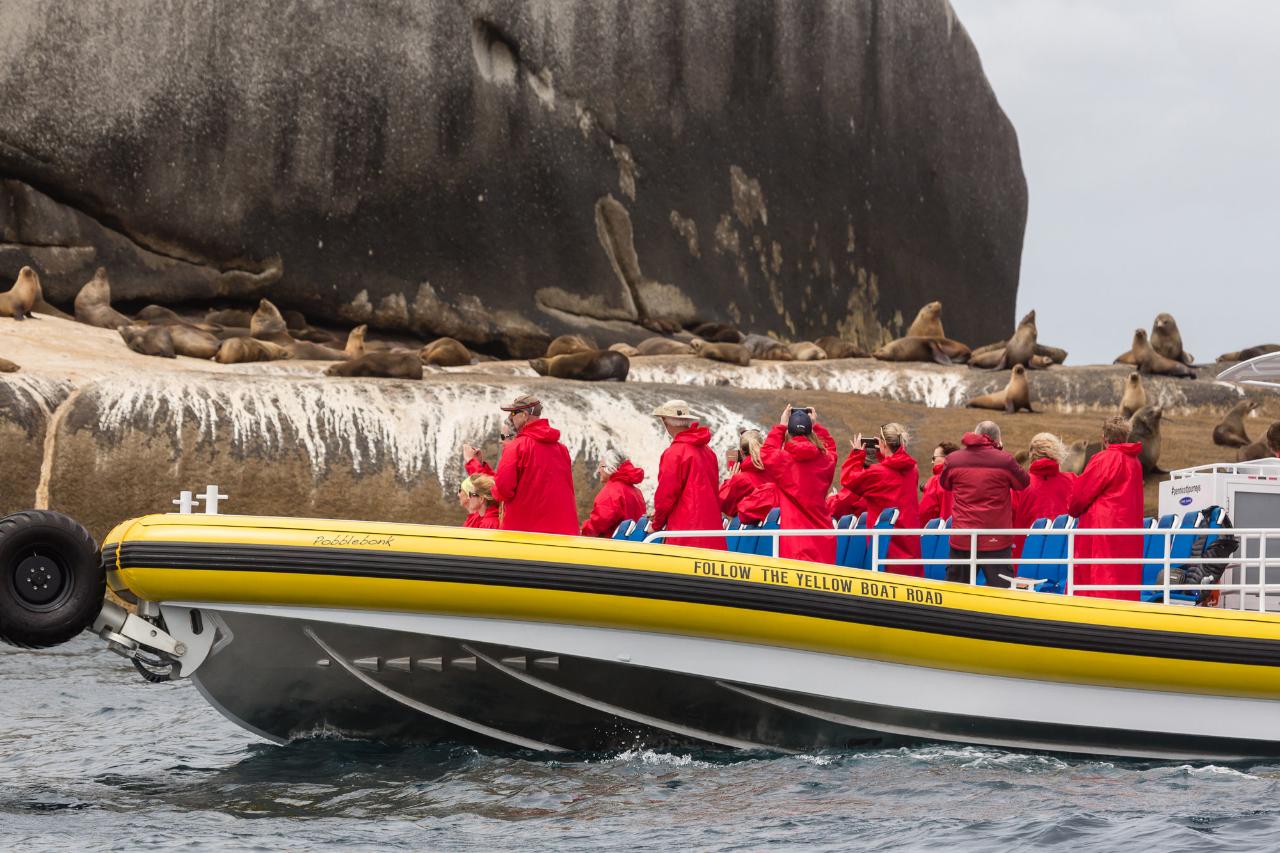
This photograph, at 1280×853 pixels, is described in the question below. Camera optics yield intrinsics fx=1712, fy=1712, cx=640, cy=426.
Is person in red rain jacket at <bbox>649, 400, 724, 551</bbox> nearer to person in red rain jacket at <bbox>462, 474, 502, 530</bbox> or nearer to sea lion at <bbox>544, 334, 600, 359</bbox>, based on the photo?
person in red rain jacket at <bbox>462, 474, 502, 530</bbox>

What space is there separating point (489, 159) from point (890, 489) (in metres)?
19.8

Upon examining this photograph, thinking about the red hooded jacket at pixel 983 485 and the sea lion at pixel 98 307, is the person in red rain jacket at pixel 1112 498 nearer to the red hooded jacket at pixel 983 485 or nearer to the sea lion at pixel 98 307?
the red hooded jacket at pixel 983 485

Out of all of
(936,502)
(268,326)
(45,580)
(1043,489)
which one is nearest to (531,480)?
(45,580)

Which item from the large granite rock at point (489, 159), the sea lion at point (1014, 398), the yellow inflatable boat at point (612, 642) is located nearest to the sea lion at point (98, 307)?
the large granite rock at point (489, 159)

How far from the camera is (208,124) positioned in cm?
2694

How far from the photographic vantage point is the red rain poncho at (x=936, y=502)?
422 inches

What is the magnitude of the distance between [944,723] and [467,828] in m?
2.81

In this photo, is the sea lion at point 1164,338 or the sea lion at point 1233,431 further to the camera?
the sea lion at point 1164,338

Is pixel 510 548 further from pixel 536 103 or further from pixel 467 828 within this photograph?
pixel 536 103

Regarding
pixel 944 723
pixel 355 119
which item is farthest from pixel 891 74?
pixel 944 723

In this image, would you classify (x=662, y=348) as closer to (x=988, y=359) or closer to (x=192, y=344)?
(x=988, y=359)

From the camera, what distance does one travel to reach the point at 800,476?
9750 mm

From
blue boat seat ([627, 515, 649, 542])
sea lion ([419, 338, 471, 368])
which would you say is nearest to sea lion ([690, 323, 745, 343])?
sea lion ([419, 338, 471, 368])

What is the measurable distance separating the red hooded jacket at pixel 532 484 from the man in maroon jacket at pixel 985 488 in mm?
2240
